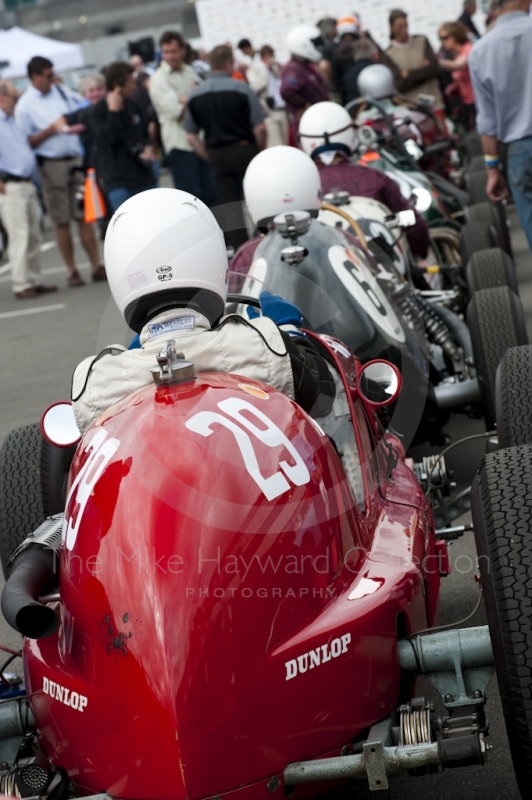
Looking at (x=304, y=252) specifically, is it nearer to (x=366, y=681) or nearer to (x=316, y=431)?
(x=316, y=431)

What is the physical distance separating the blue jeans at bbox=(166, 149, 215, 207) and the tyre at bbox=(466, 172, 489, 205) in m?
2.91

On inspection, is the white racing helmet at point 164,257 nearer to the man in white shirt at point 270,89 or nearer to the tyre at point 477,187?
the tyre at point 477,187

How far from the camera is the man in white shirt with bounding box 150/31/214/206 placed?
1229cm

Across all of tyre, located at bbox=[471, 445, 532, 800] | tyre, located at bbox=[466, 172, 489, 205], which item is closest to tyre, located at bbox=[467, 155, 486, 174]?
tyre, located at bbox=[466, 172, 489, 205]

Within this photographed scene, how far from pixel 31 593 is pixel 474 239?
222 inches

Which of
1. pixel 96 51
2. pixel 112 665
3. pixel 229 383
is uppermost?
pixel 229 383

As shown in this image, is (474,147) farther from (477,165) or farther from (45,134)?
(45,134)

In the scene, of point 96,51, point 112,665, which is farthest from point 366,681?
point 96,51

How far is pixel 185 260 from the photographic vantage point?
11.0 ft

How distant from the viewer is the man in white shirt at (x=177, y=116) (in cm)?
1229

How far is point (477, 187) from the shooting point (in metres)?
10.2

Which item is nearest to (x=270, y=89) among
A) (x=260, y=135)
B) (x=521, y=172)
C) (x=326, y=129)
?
(x=260, y=135)

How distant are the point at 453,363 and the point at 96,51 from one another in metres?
41.9

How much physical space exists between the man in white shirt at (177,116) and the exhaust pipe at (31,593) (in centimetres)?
961
